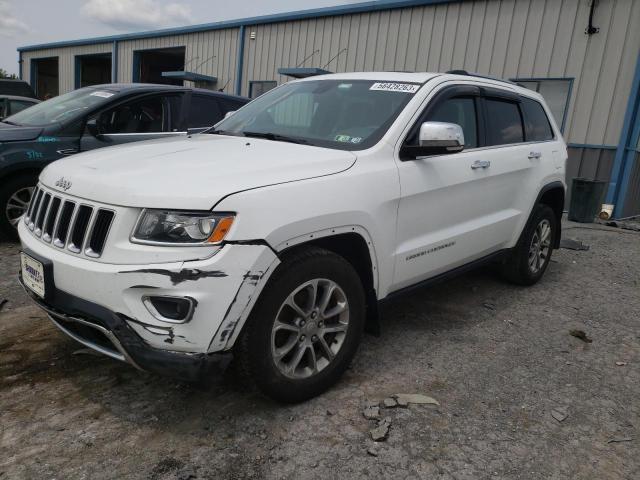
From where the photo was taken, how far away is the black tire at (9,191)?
17.0 ft

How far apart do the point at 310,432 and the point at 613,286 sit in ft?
13.6

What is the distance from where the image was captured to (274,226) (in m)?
2.35

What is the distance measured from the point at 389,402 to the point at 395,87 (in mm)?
1967

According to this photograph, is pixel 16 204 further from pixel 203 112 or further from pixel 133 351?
pixel 133 351

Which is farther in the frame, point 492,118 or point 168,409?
point 492,118

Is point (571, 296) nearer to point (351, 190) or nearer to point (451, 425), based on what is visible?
point (451, 425)

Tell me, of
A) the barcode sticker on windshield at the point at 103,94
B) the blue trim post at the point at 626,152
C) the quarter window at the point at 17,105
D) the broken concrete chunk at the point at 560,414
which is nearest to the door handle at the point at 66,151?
the barcode sticker on windshield at the point at 103,94

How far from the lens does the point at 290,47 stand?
13.9 meters

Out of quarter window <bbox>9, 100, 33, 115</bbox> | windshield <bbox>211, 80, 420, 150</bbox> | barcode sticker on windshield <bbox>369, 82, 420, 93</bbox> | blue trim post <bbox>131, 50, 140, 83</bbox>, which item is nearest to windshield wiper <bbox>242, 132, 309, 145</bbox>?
windshield <bbox>211, 80, 420, 150</bbox>

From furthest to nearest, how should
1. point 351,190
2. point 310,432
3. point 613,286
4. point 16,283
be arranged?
point 613,286 < point 16,283 < point 351,190 < point 310,432

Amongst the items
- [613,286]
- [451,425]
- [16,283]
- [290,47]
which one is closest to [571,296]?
[613,286]

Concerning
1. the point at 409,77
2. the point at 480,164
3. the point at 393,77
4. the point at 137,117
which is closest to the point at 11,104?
the point at 137,117

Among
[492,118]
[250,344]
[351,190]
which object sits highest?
[492,118]

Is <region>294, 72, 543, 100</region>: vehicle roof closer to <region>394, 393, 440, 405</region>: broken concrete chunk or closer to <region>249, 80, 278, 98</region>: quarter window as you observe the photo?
<region>394, 393, 440, 405</region>: broken concrete chunk
